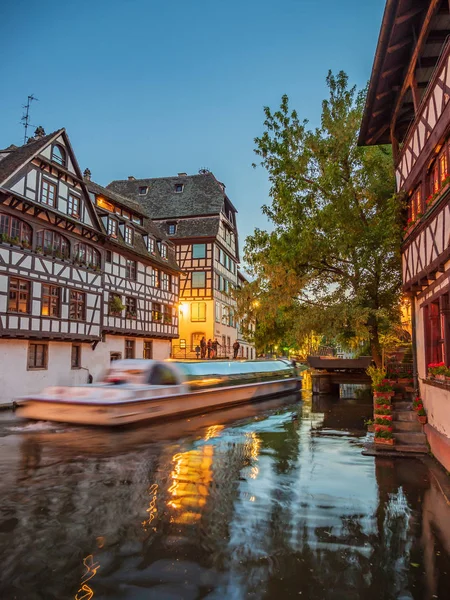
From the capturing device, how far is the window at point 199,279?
39987mm

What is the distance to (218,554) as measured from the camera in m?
4.75

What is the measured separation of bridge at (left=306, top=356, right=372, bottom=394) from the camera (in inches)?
901

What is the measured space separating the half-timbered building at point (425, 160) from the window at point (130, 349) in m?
19.6

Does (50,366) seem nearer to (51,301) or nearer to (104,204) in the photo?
(51,301)

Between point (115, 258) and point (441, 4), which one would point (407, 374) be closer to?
point (441, 4)

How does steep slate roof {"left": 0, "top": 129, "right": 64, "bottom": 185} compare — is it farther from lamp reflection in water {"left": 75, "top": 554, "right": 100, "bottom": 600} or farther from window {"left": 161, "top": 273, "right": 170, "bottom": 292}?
lamp reflection in water {"left": 75, "top": 554, "right": 100, "bottom": 600}

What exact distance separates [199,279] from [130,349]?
1233cm

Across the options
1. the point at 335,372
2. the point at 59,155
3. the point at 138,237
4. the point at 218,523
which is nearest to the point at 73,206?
the point at 59,155

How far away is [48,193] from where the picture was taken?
854 inches

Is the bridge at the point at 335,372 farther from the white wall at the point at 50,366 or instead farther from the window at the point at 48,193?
the window at the point at 48,193

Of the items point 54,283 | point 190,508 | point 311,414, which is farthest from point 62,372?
point 190,508

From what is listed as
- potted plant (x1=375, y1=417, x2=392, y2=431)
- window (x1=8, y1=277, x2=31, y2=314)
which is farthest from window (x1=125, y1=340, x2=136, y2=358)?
potted plant (x1=375, y1=417, x2=392, y2=431)

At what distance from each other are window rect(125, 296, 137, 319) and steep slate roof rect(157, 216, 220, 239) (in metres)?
12.5

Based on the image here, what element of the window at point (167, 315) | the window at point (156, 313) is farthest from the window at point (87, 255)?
the window at point (167, 315)
